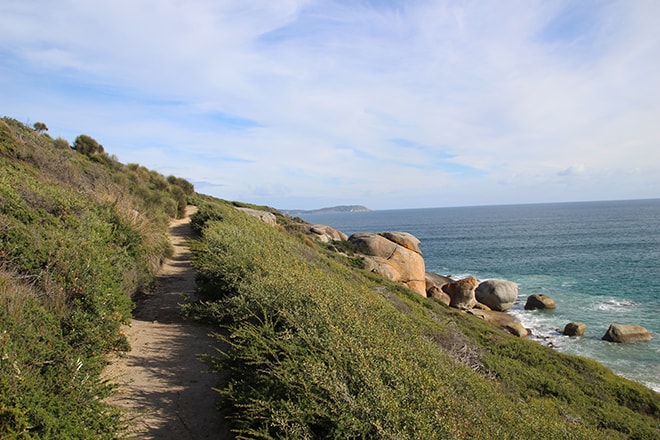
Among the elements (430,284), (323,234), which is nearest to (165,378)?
(430,284)

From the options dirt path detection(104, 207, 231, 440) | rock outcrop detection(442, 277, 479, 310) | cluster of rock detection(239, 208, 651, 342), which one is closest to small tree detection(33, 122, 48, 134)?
cluster of rock detection(239, 208, 651, 342)

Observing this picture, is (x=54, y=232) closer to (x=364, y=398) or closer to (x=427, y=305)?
(x=364, y=398)

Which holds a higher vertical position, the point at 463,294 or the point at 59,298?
the point at 59,298

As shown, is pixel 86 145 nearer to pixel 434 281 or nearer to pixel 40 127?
pixel 40 127

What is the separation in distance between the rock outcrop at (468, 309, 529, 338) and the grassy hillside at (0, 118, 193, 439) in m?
22.4

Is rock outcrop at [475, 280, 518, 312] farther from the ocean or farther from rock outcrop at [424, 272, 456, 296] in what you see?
rock outcrop at [424, 272, 456, 296]

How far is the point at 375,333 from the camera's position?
17.8 ft

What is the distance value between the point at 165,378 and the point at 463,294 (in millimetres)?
27782

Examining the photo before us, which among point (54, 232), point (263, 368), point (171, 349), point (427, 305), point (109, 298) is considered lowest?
point (427, 305)

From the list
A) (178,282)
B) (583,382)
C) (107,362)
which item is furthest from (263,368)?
(583,382)

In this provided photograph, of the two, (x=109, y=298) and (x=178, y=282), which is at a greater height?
(x=109, y=298)

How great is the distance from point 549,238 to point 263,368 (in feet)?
247

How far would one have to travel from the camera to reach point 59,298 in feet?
17.1

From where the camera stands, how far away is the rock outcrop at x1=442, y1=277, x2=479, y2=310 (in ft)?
98.1
